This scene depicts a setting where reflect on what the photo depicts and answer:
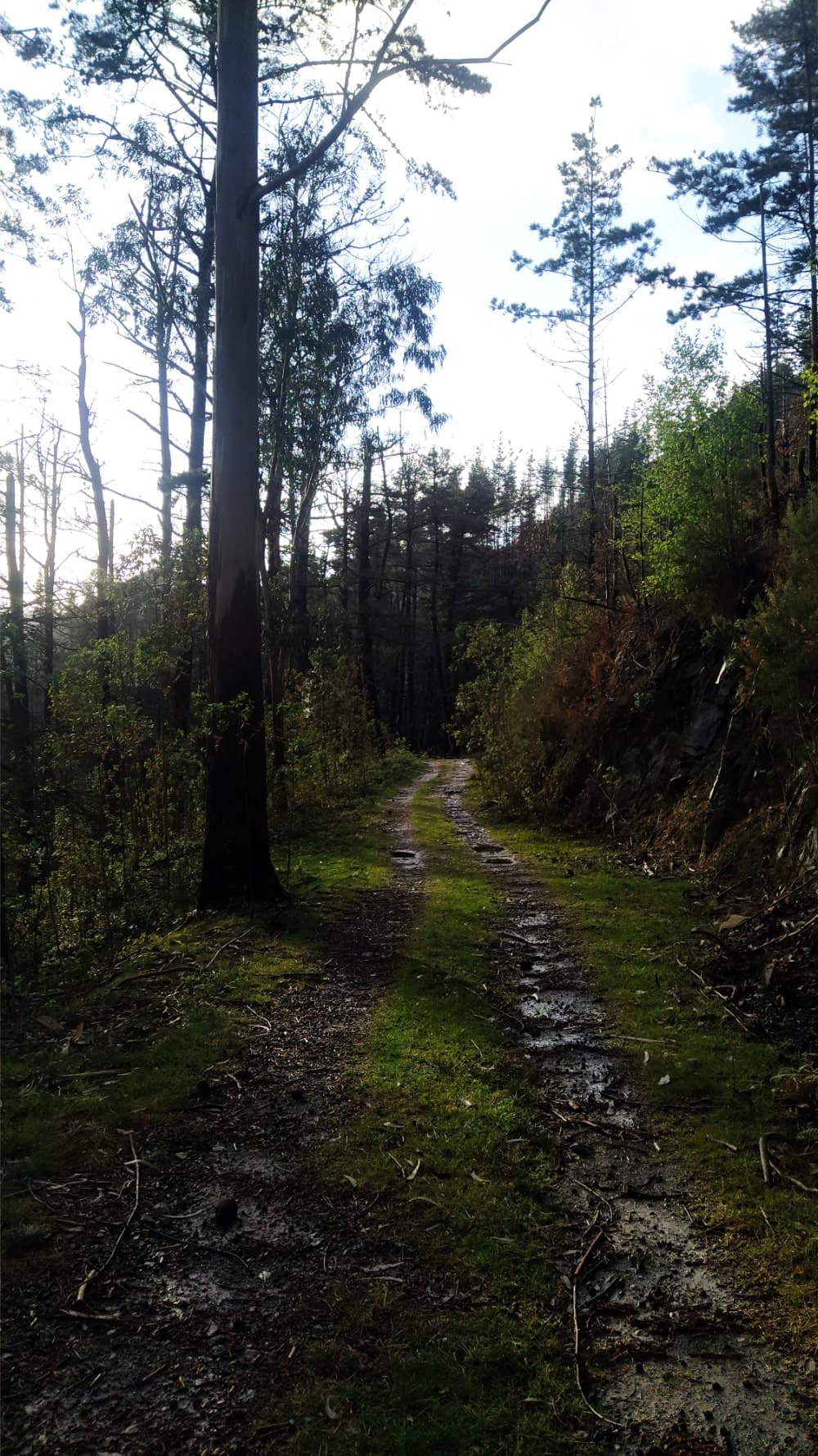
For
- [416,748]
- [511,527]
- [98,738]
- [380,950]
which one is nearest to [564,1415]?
[380,950]

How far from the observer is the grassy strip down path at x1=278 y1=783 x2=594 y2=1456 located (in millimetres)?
1985

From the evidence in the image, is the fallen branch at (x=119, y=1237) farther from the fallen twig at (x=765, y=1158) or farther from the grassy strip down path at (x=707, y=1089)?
the fallen twig at (x=765, y=1158)

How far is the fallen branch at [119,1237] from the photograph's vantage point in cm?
246

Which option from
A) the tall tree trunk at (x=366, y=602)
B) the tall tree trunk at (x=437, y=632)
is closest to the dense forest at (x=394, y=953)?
the tall tree trunk at (x=366, y=602)

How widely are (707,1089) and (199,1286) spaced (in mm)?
2389

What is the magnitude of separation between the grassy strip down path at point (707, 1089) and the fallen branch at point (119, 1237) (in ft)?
6.48

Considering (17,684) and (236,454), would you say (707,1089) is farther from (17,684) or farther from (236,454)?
(17,684)

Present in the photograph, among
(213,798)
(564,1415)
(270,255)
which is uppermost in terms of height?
(270,255)

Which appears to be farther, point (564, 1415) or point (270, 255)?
point (270, 255)

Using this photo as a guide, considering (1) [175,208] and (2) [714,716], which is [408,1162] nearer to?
(2) [714,716]

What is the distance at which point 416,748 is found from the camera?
42500 millimetres

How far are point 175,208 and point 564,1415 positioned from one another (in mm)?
18724

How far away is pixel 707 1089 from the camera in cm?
379

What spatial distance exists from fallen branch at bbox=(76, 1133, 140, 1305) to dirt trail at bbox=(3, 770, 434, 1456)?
0.02 metres
